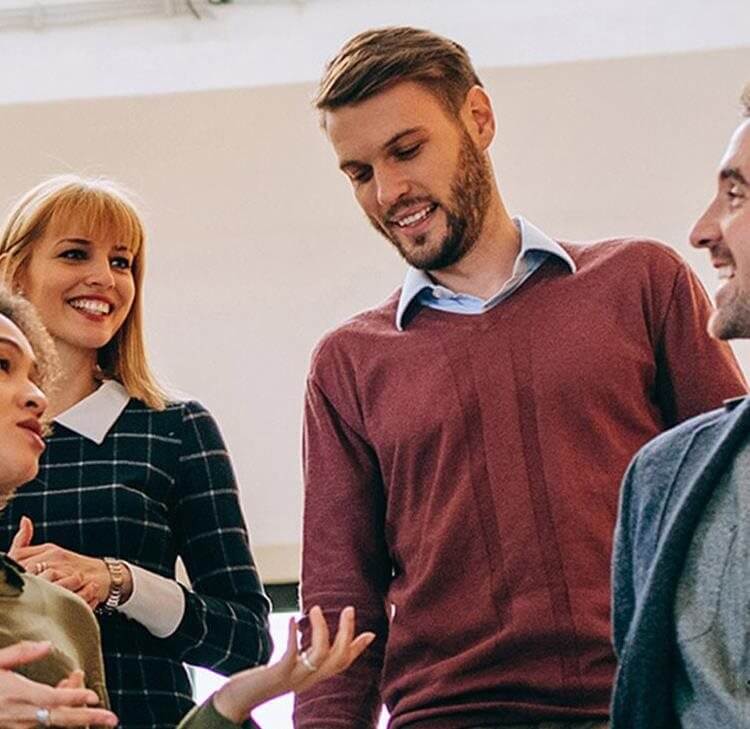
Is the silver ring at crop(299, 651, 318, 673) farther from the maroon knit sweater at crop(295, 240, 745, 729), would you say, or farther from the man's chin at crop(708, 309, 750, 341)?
the man's chin at crop(708, 309, 750, 341)

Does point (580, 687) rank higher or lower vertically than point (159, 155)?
lower

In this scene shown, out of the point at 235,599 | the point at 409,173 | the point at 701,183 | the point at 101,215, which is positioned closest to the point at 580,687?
the point at 235,599

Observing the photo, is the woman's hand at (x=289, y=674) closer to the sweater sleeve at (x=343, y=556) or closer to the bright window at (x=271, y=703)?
the sweater sleeve at (x=343, y=556)

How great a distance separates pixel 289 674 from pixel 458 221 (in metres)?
0.78

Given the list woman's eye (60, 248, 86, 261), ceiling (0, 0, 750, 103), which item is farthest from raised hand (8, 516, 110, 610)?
ceiling (0, 0, 750, 103)

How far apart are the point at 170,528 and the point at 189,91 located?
236 cm

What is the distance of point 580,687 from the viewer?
6.64 feet

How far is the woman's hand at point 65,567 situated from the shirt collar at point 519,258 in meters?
0.52

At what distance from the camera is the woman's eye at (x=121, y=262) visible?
2.57 m

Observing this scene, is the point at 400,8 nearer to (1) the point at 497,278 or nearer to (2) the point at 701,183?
(2) the point at 701,183

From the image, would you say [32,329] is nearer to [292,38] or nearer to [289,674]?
[289,674]

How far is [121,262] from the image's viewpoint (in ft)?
8.48

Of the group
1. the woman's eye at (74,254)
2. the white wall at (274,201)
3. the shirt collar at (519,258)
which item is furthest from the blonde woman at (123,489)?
the white wall at (274,201)

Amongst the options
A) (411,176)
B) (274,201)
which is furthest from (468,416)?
(274,201)
